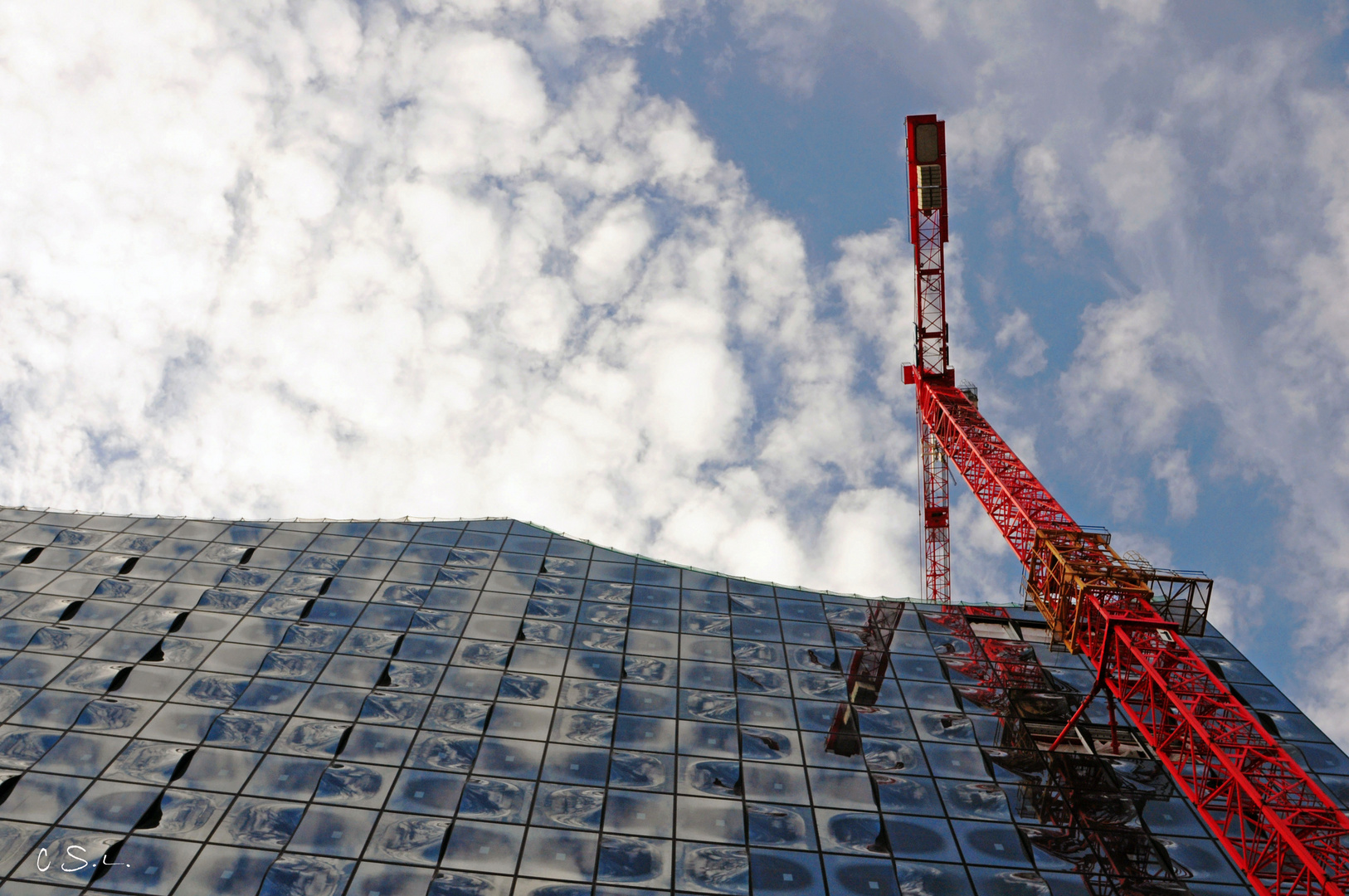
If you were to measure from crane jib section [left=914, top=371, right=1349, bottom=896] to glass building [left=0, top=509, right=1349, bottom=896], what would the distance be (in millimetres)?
1439

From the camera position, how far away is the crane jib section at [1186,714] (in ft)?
77.4

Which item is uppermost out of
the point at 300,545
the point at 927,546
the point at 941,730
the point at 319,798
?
the point at 300,545

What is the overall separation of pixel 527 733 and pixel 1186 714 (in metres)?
21.3

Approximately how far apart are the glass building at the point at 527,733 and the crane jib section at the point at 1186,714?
144cm

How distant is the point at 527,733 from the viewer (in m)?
29.0

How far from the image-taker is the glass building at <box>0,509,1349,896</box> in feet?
79.8

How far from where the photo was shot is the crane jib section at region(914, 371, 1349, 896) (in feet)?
77.4

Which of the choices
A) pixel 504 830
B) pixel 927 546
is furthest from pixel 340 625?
pixel 927 546

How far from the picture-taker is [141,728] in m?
27.9

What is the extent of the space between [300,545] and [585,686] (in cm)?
1627

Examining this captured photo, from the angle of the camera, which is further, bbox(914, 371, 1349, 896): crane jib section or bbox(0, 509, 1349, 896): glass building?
bbox(0, 509, 1349, 896): glass building

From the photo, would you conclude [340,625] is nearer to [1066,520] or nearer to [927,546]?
[1066,520]

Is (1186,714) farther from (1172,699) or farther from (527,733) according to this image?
(527,733)

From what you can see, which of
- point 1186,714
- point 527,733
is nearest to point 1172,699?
point 1186,714
